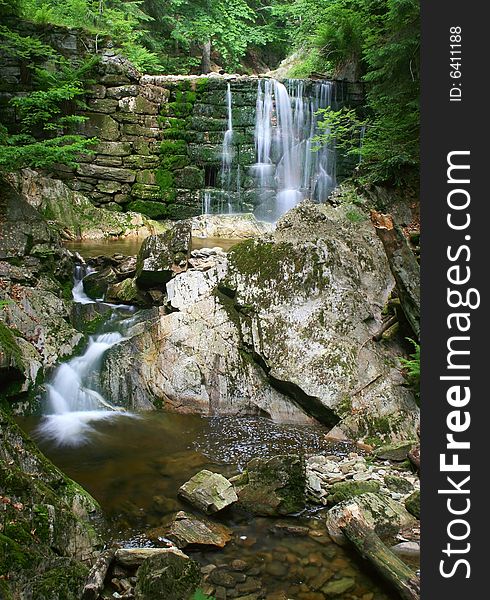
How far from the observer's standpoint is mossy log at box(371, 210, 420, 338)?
5598 mm

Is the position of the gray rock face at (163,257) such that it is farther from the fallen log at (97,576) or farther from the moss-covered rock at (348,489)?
the fallen log at (97,576)

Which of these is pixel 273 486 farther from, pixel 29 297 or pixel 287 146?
pixel 287 146

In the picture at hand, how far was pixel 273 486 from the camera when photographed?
4.24 m

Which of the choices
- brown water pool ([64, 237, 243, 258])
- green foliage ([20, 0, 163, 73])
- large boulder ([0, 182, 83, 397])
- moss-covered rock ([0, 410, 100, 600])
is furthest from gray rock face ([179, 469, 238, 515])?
green foliage ([20, 0, 163, 73])

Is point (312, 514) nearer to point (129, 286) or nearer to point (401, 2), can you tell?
point (129, 286)

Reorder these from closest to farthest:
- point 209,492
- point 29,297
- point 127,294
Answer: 1. point 209,492
2. point 29,297
3. point 127,294

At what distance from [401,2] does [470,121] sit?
649 centimetres

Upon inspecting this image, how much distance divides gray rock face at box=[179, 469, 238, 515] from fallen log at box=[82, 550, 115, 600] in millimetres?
954

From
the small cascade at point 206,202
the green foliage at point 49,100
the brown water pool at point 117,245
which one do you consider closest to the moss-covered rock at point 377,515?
the brown water pool at point 117,245

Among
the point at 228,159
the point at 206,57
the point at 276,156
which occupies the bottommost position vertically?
the point at 228,159

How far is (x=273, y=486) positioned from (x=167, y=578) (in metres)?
1.47

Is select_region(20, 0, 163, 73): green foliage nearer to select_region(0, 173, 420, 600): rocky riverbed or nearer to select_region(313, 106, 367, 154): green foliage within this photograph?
select_region(313, 106, 367, 154): green foliage

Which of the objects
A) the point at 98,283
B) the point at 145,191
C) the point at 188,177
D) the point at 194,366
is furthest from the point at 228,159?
the point at 194,366

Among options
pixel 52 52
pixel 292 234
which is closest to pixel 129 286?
pixel 292 234
